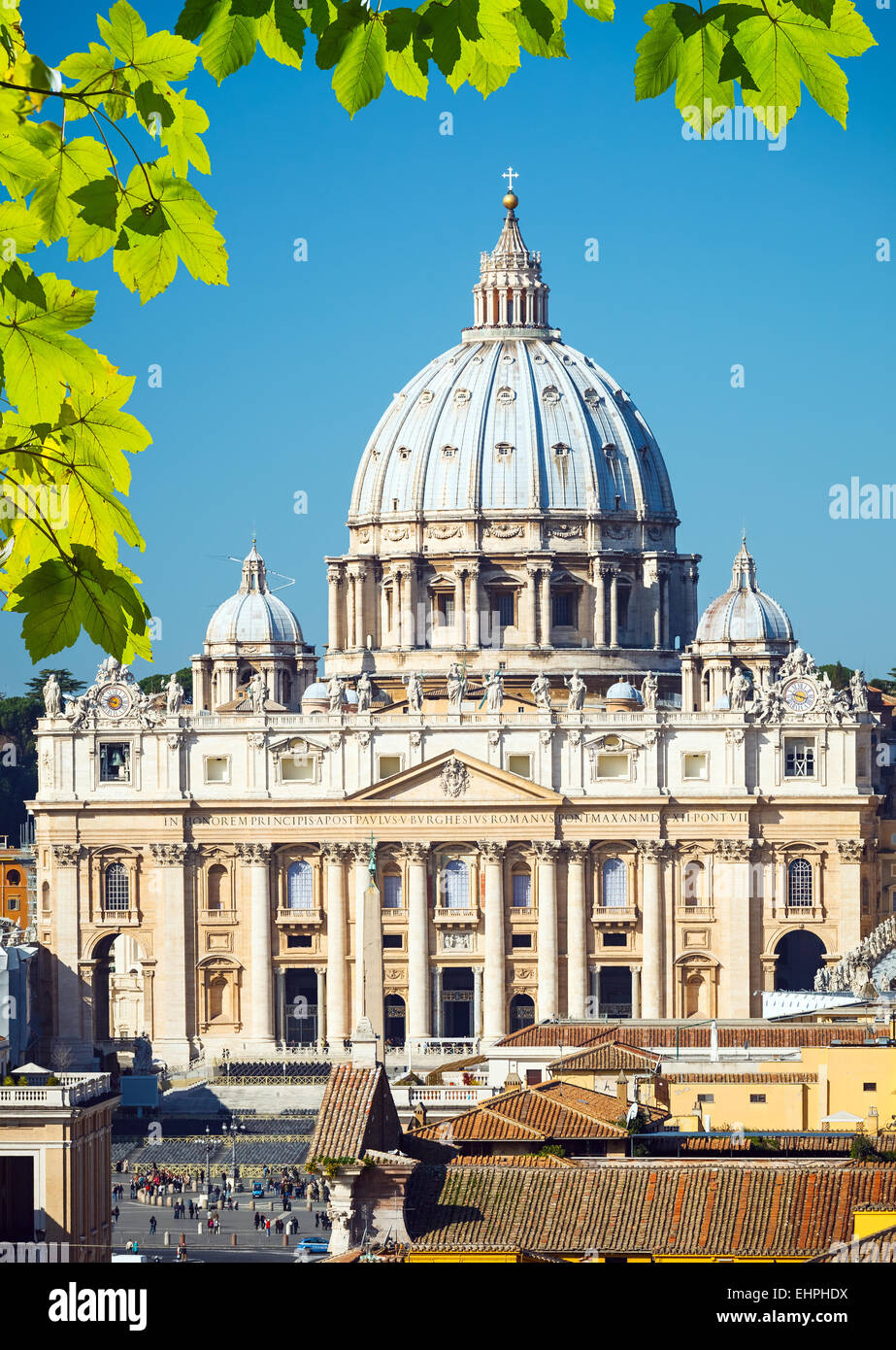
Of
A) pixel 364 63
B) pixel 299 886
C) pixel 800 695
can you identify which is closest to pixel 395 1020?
pixel 299 886

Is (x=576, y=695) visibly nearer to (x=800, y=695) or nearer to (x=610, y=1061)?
(x=800, y=695)

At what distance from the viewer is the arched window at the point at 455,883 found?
111750mm

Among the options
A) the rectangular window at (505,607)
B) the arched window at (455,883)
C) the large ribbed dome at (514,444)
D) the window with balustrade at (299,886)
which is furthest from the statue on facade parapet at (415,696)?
the large ribbed dome at (514,444)

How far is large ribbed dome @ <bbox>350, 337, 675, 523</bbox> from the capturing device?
139000mm

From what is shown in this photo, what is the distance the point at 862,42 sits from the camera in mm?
9422

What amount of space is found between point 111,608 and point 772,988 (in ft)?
331

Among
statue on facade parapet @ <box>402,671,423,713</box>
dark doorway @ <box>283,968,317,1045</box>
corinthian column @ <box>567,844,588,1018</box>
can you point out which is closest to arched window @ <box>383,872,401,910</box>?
dark doorway @ <box>283,968,317,1045</box>

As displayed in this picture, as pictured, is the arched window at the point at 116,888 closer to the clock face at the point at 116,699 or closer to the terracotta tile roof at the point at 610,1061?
the clock face at the point at 116,699

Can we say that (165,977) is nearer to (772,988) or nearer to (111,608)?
(772,988)

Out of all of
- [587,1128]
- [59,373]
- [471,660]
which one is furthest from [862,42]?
[471,660]

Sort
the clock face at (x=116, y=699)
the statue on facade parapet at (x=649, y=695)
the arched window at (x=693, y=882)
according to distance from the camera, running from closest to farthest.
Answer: the statue on facade parapet at (x=649, y=695), the arched window at (x=693, y=882), the clock face at (x=116, y=699)

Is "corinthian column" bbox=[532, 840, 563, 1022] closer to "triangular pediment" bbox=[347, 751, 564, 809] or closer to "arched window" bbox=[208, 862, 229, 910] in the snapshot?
"triangular pediment" bbox=[347, 751, 564, 809]

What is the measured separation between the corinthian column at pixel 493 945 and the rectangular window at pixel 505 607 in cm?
2688

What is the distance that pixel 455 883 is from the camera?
4407 inches
